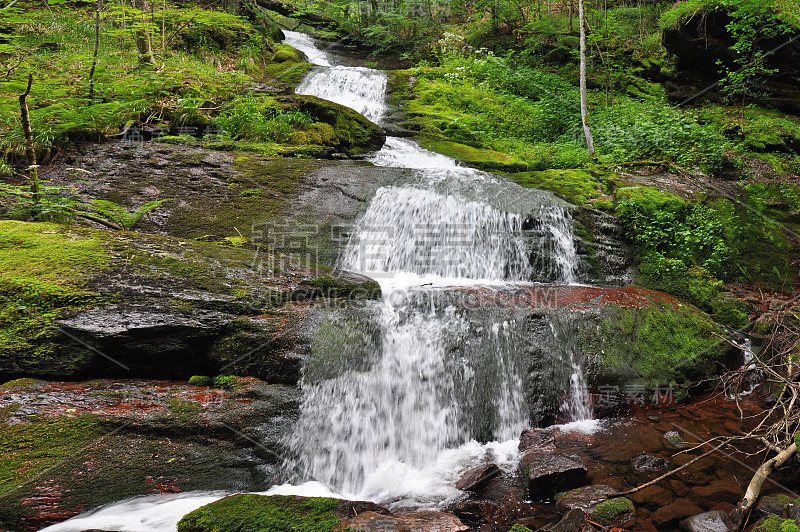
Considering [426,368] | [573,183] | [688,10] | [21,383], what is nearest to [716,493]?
[426,368]

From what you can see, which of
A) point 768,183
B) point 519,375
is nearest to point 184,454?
point 519,375

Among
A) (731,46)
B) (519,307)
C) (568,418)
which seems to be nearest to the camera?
(568,418)

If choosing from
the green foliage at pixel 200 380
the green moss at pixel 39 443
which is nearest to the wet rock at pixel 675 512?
the green foliage at pixel 200 380

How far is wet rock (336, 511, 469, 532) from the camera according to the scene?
110 inches

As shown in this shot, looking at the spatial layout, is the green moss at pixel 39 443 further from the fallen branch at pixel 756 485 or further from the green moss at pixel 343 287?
the fallen branch at pixel 756 485

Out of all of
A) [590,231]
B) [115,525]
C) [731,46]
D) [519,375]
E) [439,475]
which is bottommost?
[439,475]

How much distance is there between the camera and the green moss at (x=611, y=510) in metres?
3.20

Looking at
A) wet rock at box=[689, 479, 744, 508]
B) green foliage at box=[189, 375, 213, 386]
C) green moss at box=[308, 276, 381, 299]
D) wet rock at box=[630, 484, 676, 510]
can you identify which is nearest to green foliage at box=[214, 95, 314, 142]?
green moss at box=[308, 276, 381, 299]

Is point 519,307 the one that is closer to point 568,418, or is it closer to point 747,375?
point 568,418

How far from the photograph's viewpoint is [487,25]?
59.2 ft

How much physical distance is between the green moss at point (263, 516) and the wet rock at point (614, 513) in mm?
2082

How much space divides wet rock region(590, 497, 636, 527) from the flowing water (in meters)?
1.04

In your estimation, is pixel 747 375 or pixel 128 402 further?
pixel 747 375

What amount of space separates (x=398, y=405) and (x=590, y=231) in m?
4.79
